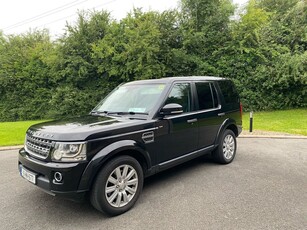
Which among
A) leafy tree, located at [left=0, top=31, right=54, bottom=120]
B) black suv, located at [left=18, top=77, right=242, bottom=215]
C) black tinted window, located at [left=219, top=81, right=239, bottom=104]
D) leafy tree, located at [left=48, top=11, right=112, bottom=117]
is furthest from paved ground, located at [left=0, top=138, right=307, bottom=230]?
leafy tree, located at [left=0, top=31, right=54, bottom=120]

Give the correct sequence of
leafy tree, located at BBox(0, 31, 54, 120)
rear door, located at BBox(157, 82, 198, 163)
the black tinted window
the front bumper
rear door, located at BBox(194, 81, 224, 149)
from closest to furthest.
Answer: the front bumper < rear door, located at BBox(157, 82, 198, 163) < rear door, located at BBox(194, 81, 224, 149) < the black tinted window < leafy tree, located at BBox(0, 31, 54, 120)

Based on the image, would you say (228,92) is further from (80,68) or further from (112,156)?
(80,68)

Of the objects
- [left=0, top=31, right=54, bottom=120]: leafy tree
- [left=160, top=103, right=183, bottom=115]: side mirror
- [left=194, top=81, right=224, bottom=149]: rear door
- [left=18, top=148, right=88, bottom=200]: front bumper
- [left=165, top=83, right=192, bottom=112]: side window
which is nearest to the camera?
[left=18, top=148, right=88, bottom=200]: front bumper

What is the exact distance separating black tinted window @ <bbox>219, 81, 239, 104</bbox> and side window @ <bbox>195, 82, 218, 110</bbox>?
374 millimetres

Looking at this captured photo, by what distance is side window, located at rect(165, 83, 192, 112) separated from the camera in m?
3.74

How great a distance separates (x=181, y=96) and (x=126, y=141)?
56.0 inches

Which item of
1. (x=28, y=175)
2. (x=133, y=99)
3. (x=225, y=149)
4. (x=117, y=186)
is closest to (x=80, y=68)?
(x=133, y=99)

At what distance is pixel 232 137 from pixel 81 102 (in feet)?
45.6

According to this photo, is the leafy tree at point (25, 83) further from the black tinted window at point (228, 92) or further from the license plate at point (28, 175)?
the license plate at point (28, 175)

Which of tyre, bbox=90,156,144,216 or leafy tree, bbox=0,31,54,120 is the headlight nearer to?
tyre, bbox=90,156,144,216

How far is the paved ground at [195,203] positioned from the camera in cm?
276

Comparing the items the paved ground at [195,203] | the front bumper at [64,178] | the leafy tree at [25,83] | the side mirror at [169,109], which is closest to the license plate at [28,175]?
the front bumper at [64,178]

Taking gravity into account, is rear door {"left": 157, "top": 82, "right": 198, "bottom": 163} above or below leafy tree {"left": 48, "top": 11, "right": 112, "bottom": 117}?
below

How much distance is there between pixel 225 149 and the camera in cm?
486
